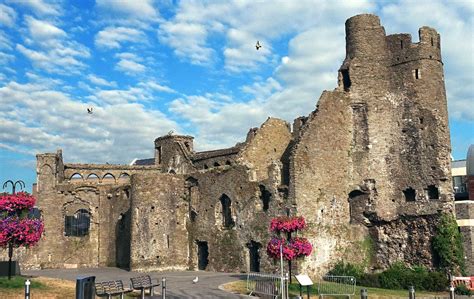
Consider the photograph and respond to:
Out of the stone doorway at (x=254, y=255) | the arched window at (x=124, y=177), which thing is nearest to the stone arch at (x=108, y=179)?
the arched window at (x=124, y=177)

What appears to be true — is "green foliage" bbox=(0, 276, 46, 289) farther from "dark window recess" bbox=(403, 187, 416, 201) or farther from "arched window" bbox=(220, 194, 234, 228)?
"dark window recess" bbox=(403, 187, 416, 201)

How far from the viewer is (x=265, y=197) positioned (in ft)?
119

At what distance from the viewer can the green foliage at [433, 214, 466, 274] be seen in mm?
34531

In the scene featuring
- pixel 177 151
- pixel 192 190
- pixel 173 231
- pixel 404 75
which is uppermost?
pixel 404 75

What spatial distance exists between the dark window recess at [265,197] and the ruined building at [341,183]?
0.24ft

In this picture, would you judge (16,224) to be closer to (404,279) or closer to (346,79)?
(404,279)

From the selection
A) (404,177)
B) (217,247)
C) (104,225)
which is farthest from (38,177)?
(404,177)

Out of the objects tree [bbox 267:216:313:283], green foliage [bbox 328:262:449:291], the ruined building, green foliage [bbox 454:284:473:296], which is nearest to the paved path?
the ruined building

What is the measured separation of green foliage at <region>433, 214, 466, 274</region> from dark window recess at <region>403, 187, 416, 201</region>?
8.02 feet

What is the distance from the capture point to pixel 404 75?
126 ft

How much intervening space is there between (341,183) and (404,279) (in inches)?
306

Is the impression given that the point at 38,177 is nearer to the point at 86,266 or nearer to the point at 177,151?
the point at 86,266

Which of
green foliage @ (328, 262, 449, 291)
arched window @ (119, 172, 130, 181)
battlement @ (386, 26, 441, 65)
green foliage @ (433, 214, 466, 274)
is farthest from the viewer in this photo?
arched window @ (119, 172, 130, 181)

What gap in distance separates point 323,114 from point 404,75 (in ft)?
21.8
